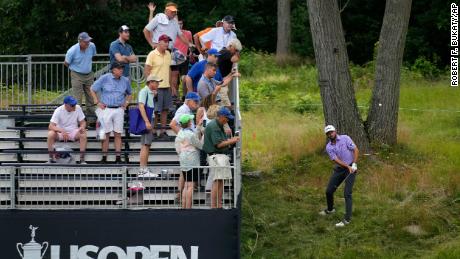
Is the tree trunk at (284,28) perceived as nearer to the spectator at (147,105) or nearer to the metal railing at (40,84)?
the metal railing at (40,84)

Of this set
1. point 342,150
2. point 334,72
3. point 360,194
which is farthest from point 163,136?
point 334,72

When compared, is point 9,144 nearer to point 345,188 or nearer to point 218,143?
point 218,143

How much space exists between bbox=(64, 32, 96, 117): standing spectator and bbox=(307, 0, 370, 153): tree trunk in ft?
15.2

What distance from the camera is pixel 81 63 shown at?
21547 mm

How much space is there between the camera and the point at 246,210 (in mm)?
21422

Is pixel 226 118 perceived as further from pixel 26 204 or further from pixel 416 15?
pixel 416 15

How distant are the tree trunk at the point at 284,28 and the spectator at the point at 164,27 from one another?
935 inches

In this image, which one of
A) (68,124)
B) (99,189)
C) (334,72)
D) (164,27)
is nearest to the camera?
(99,189)

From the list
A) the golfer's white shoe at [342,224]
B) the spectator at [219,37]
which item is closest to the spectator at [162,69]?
the spectator at [219,37]

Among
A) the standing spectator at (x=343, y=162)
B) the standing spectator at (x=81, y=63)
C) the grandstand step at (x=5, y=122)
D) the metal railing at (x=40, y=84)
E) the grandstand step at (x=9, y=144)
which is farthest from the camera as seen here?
the metal railing at (x=40, y=84)

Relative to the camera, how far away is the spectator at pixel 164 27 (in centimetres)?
2158

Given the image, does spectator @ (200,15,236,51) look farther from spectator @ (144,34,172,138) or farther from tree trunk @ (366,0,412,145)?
tree trunk @ (366,0,412,145)

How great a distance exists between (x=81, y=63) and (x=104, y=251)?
4835 mm

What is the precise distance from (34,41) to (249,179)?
21.7m
